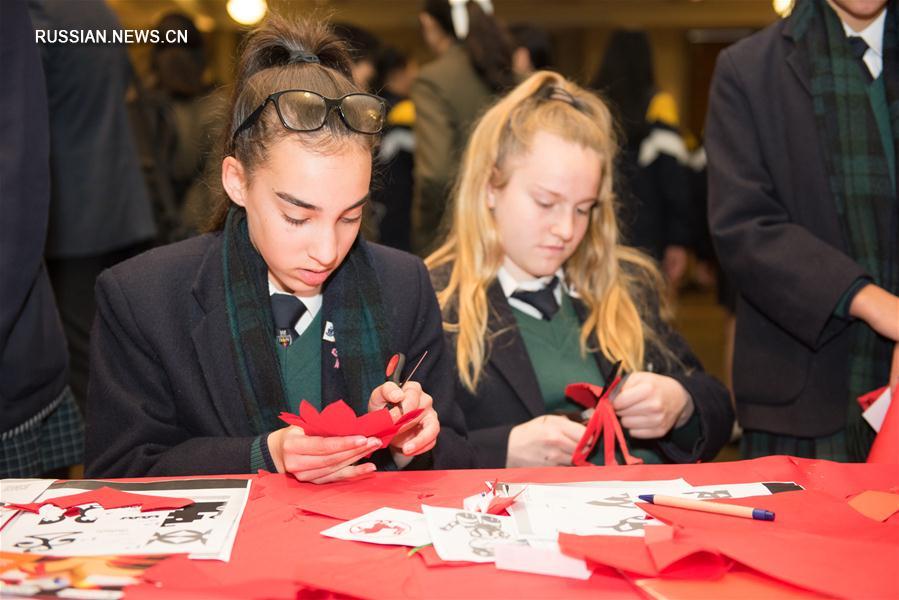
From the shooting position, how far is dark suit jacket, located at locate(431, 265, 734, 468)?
217 centimetres

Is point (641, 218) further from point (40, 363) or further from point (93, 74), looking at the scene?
point (40, 363)

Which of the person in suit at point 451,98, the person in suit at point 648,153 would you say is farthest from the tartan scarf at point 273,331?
the person in suit at point 648,153

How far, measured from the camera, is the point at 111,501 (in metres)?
1.33

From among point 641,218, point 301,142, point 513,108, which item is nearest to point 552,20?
point 641,218

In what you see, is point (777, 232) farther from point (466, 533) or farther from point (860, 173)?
point (466, 533)

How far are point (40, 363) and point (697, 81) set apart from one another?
1327 centimetres

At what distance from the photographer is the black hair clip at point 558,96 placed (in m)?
2.43

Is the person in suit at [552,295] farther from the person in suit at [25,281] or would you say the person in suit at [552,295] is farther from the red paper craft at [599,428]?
the person in suit at [25,281]

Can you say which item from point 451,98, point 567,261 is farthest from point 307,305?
point 451,98

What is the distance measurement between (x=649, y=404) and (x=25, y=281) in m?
1.29

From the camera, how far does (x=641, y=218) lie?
14.8 ft

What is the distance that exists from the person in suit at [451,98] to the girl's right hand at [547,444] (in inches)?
73.1

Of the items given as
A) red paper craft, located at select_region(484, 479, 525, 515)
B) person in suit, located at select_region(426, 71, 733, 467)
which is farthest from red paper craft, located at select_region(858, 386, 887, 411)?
red paper craft, located at select_region(484, 479, 525, 515)

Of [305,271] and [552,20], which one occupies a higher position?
[552,20]
